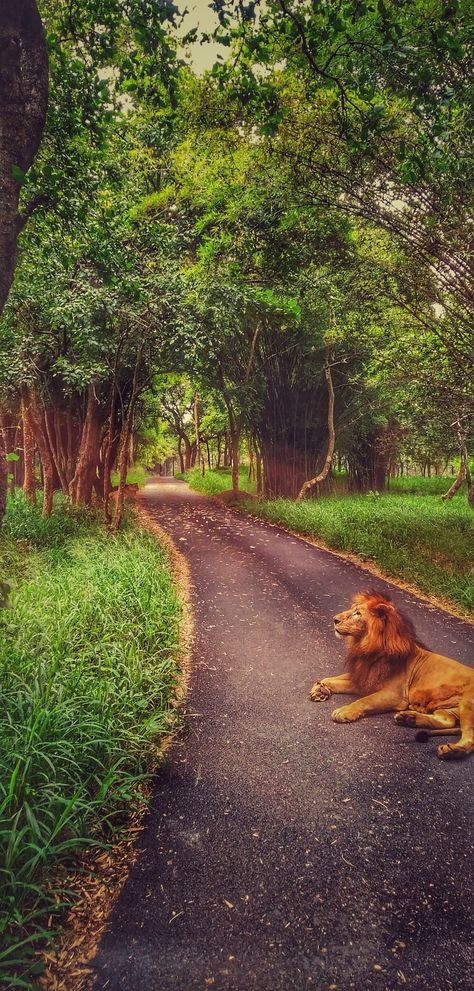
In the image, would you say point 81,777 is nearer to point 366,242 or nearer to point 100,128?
point 100,128

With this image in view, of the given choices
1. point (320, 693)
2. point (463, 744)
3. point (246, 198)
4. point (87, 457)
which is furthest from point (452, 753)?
point (87, 457)

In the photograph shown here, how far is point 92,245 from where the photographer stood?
4.63 m

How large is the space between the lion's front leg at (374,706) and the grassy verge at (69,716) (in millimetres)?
1366

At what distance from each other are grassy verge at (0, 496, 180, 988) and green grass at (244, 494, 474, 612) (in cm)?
407

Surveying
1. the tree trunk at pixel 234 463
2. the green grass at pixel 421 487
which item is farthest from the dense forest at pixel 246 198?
the green grass at pixel 421 487

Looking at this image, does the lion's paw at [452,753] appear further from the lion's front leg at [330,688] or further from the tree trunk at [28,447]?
the tree trunk at [28,447]

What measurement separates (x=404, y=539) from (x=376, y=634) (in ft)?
20.4

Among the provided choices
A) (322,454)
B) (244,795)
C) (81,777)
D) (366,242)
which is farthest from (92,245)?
(322,454)

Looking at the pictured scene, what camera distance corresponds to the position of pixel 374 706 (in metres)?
3.66

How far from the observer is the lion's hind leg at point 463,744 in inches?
125

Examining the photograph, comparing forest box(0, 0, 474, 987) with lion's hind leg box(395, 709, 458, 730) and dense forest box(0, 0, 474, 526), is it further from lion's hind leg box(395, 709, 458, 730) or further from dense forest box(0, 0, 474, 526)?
lion's hind leg box(395, 709, 458, 730)

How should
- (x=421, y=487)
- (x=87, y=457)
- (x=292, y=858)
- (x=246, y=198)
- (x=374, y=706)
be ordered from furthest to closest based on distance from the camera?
(x=421, y=487), (x=87, y=457), (x=246, y=198), (x=374, y=706), (x=292, y=858)

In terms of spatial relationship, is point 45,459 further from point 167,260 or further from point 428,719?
point 428,719

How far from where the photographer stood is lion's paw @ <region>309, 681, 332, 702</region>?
4066mm
